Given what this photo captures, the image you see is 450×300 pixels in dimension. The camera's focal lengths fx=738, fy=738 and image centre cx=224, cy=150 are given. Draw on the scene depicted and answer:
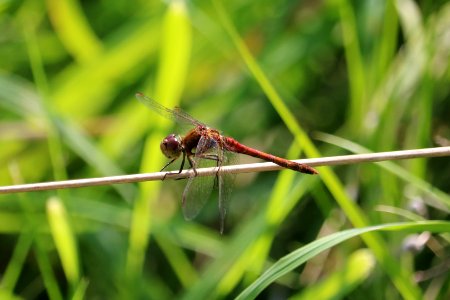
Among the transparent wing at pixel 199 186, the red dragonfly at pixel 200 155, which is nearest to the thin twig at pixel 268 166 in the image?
the red dragonfly at pixel 200 155

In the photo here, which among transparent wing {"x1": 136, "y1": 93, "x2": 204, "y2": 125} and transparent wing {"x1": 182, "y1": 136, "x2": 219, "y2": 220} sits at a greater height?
transparent wing {"x1": 136, "y1": 93, "x2": 204, "y2": 125}

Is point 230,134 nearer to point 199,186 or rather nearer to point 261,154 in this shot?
point 261,154

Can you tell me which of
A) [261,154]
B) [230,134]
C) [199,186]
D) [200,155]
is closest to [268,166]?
[199,186]

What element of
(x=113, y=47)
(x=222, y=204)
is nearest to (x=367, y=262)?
(x=222, y=204)

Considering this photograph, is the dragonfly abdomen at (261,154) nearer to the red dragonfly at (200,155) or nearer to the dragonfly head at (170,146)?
the red dragonfly at (200,155)

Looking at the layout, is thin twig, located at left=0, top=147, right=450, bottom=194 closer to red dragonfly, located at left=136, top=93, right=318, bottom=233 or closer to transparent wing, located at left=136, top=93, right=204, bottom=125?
red dragonfly, located at left=136, top=93, right=318, bottom=233

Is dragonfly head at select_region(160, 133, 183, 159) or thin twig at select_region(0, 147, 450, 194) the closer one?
thin twig at select_region(0, 147, 450, 194)

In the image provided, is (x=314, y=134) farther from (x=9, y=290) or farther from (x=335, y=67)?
(x=9, y=290)

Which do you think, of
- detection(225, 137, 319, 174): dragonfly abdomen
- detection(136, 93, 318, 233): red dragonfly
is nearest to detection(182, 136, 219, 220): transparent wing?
detection(136, 93, 318, 233): red dragonfly

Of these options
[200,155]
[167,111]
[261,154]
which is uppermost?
[167,111]
